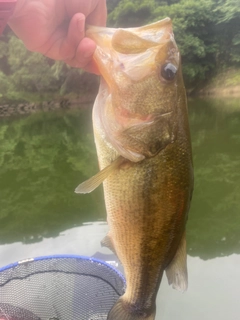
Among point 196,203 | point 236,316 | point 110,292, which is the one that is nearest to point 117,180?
point 110,292

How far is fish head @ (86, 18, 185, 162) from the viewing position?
165 cm

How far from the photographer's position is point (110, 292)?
3.20 m

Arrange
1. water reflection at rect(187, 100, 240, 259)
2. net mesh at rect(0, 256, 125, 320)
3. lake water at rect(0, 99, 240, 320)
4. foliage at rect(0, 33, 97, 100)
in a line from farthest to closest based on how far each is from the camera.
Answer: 1. foliage at rect(0, 33, 97, 100)
2. water reflection at rect(187, 100, 240, 259)
3. lake water at rect(0, 99, 240, 320)
4. net mesh at rect(0, 256, 125, 320)

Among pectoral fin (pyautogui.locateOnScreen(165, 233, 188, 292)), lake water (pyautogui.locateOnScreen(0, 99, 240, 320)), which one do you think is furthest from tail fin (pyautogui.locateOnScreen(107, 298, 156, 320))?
lake water (pyautogui.locateOnScreen(0, 99, 240, 320))

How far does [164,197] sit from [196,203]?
568 cm

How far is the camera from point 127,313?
70.7 inches

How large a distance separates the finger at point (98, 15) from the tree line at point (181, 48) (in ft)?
99.7

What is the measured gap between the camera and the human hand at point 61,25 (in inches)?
65.1

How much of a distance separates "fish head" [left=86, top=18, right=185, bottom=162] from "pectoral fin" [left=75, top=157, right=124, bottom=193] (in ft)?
0.25

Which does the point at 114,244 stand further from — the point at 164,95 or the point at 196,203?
the point at 196,203

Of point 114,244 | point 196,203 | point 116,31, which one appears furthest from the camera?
point 196,203

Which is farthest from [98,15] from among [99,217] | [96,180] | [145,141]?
[99,217]

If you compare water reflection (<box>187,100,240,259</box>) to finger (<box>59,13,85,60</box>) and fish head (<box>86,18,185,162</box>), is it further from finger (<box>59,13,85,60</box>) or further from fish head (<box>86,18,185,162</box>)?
finger (<box>59,13,85,60</box>)

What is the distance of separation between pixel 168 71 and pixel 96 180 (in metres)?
0.54
